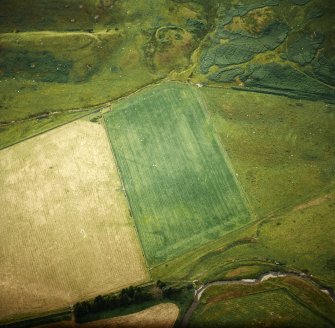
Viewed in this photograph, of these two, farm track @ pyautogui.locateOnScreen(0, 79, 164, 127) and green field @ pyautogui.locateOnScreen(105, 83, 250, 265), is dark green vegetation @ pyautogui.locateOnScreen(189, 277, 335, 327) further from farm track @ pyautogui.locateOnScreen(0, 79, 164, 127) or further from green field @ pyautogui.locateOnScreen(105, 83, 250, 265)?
farm track @ pyautogui.locateOnScreen(0, 79, 164, 127)

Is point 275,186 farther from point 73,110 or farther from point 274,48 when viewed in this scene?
point 73,110

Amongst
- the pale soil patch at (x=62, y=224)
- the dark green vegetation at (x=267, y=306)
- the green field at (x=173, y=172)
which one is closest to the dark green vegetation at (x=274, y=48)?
the green field at (x=173, y=172)

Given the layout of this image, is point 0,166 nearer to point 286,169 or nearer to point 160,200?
point 160,200

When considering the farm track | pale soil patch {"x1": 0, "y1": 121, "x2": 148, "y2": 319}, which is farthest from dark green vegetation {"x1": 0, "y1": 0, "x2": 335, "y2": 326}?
pale soil patch {"x1": 0, "y1": 121, "x2": 148, "y2": 319}

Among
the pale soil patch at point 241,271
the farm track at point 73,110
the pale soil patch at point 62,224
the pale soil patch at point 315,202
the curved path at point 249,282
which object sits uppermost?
the farm track at point 73,110

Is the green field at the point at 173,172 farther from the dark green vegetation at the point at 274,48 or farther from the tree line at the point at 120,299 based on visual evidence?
the dark green vegetation at the point at 274,48

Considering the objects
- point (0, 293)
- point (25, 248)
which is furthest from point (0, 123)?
point (0, 293)
